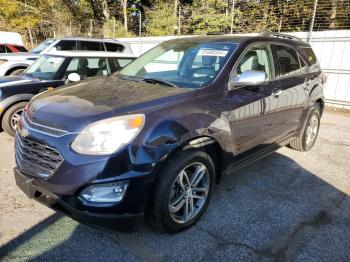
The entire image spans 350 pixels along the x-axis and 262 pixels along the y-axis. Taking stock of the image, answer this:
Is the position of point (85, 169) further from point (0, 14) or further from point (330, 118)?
point (0, 14)

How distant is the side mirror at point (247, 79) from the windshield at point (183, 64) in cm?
21

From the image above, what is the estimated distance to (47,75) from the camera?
599 cm

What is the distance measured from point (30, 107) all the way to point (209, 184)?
76.0 inches

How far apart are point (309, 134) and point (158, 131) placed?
3614 millimetres

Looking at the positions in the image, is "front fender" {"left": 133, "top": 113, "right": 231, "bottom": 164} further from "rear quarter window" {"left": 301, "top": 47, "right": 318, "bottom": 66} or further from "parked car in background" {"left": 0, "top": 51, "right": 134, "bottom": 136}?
"parked car in background" {"left": 0, "top": 51, "right": 134, "bottom": 136}

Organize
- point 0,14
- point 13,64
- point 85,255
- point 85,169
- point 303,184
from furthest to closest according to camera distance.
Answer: point 0,14 → point 13,64 → point 303,184 → point 85,255 → point 85,169

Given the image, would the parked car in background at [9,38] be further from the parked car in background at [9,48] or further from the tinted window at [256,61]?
the tinted window at [256,61]

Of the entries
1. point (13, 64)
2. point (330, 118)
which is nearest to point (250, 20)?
point (330, 118)

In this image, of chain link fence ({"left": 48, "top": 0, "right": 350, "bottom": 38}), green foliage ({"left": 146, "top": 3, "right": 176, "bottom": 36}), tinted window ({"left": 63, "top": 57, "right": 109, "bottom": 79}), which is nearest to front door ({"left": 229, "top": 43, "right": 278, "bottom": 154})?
tinted window ({"left": 63, "top": 57, "right": 109, "bottom": 79})

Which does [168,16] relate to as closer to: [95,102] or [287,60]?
[287,60]

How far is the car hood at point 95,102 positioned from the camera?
256 cm

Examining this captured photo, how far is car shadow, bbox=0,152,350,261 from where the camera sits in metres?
2.68

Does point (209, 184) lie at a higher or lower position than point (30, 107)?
lower

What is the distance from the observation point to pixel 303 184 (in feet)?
13.5
